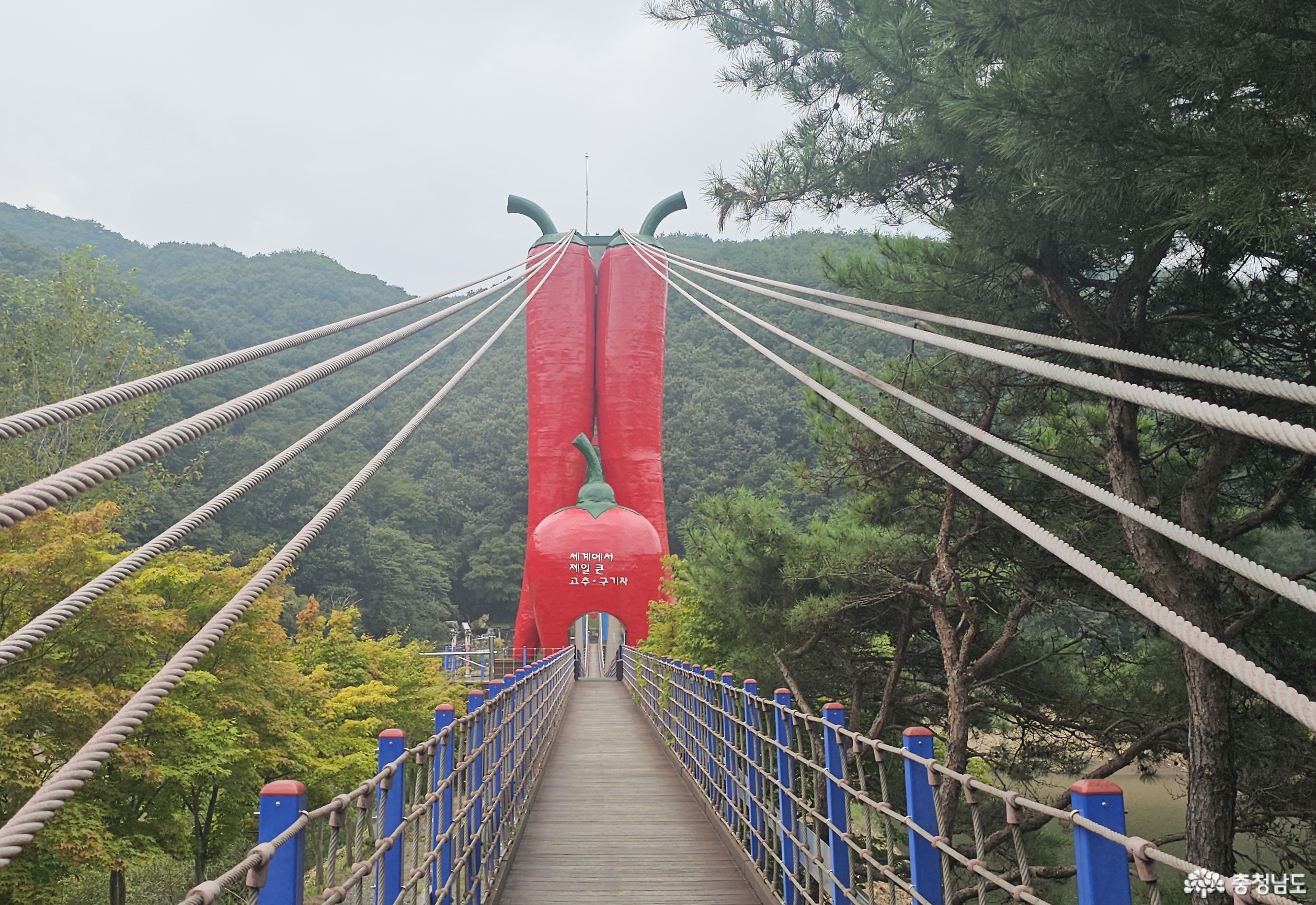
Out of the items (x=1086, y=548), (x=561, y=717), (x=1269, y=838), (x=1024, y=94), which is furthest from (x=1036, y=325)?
(x=561, y=717)

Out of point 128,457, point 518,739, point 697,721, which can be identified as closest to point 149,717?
point 518,739

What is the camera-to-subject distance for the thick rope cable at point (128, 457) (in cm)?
124

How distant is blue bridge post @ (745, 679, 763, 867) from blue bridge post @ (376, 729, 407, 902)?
155cm

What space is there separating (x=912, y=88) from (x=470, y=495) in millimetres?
30327

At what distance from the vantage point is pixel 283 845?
1.38m

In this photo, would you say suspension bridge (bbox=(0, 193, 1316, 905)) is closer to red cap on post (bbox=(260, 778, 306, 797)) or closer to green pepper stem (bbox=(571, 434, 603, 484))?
red cap on post (bbox=(260, 778, 306, 797))

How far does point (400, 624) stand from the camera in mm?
25797

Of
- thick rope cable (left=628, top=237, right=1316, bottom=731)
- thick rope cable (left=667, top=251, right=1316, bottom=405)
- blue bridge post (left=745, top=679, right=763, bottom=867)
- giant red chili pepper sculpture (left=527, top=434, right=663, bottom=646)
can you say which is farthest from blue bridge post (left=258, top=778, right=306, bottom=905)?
giant red chili pepper sculpture (left=527, top=434, right=663, bottom=646)

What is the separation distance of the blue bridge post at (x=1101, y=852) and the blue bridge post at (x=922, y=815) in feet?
2.03

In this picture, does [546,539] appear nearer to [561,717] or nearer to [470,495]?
[561,717]

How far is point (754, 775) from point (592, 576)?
33.7ft

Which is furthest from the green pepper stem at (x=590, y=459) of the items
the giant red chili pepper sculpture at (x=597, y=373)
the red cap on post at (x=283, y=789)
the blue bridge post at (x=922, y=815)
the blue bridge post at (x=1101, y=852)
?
the blue bridge post at (x=1101, y=852)

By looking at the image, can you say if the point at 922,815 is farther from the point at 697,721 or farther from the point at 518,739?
the point at 697,721

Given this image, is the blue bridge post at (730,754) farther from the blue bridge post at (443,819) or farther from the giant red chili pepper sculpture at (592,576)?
the giant red chili pepper sculpture at (592,576)
